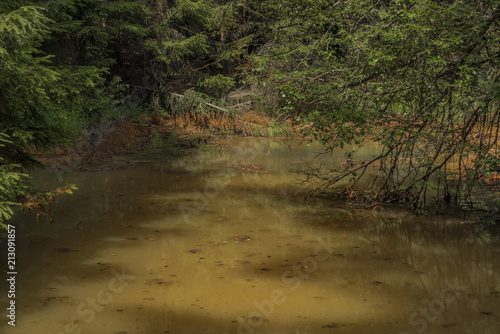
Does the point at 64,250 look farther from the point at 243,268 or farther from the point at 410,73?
the point at 410,73

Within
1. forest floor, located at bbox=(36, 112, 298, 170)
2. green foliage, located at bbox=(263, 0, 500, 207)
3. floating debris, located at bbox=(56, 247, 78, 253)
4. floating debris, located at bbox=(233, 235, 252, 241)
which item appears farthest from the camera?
forest floor, located at bbox=(36, 112, 298, 170)

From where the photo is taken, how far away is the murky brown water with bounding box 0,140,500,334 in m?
4.79

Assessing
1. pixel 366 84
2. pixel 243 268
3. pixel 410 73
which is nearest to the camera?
pixel 243 268

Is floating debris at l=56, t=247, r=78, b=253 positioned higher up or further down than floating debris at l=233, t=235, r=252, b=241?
further down

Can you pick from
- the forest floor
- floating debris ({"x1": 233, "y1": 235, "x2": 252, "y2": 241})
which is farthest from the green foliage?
floating debris ({"x1": 233, "y1": 235, "x2": 252, "y2": 241})

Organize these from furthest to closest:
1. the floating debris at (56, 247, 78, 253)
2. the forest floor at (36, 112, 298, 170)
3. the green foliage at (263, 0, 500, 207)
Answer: the forest floor at (36, 112, 298, 170) → the green foliage at (263, 0, 500, 207) → the floating debris at (56, 247, 78, 253)

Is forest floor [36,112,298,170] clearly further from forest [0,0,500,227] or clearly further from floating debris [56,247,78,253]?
floating debris [56,247,78,253]

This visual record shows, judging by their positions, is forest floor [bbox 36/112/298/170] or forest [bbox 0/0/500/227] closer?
forest [bbox 0/0/500/227]

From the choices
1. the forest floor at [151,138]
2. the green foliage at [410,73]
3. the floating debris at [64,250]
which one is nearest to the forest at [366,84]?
the green foliage at [410,73]

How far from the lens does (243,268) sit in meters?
6.09

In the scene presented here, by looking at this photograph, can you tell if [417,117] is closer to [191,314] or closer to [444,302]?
[444,302]

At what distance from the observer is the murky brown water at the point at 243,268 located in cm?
479

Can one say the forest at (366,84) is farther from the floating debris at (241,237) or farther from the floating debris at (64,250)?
the floating debris at (241,237)

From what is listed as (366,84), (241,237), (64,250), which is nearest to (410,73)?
(366,84)
